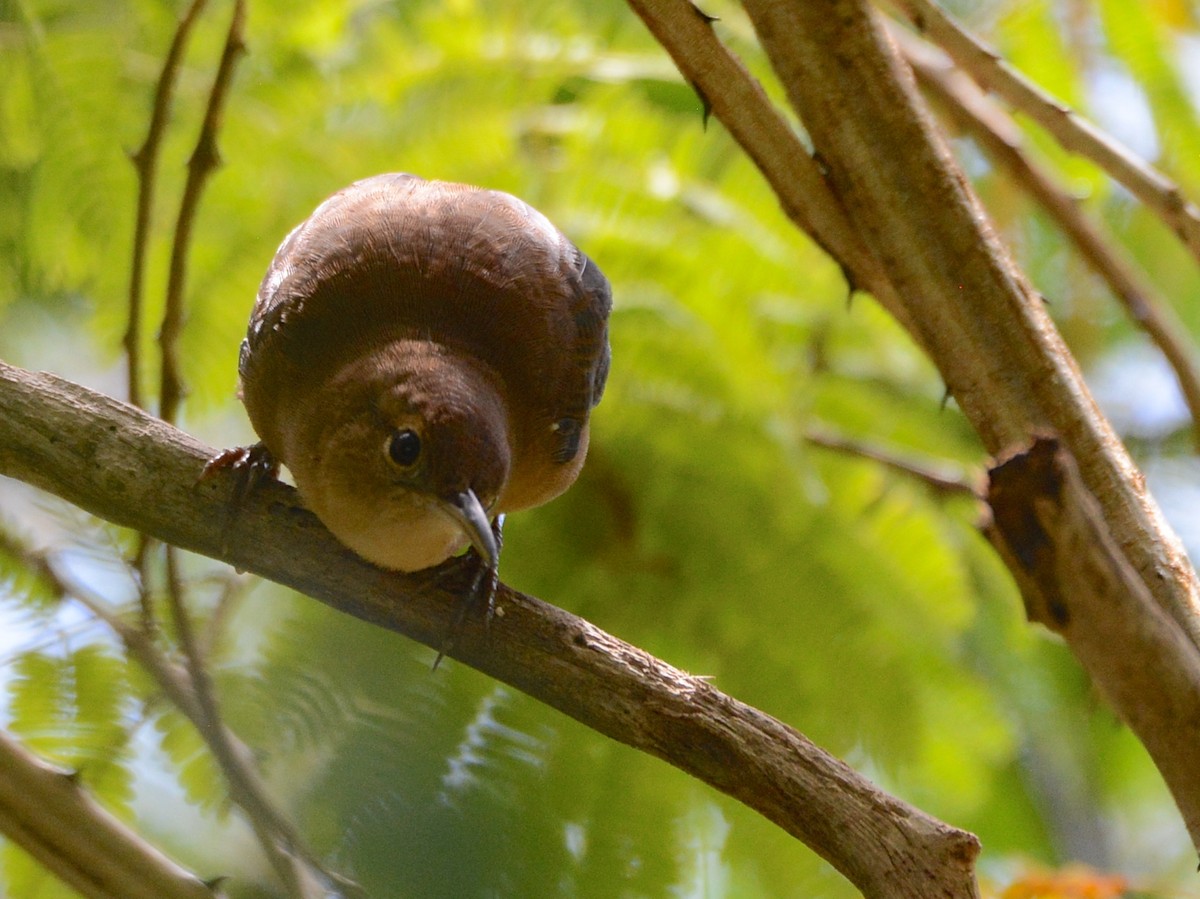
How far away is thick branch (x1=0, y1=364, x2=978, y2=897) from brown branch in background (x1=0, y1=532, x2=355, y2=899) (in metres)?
0.26

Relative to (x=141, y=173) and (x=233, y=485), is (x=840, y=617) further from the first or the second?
(x=141, y=173)

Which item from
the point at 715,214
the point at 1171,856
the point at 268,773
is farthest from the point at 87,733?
the point at 1171,856

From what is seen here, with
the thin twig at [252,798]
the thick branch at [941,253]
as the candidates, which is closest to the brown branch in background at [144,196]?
the thin twig at [252,798]

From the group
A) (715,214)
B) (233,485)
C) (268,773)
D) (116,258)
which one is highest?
(715,214)

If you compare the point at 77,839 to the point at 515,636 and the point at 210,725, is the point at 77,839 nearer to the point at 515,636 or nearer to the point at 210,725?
the point at 210,725

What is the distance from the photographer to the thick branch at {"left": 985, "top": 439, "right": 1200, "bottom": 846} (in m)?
1.84

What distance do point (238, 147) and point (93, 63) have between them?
574mm

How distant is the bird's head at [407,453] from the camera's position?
2.60 meters

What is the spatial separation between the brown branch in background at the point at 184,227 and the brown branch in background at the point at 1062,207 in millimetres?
1724

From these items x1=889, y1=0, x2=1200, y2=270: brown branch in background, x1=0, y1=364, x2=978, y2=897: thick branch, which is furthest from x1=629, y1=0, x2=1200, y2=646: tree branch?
x1=0, y1=364, x2=978, y2=897: thick branch

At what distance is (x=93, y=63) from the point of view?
3439 mm

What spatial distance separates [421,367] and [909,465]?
5.32 ft

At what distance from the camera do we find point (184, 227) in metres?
2.75

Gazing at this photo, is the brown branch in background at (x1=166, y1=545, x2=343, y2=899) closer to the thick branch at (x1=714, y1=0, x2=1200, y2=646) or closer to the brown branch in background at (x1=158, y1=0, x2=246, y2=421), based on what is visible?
the brown branch in background at (x1=158, y1=0, x2=246, y2=421)
